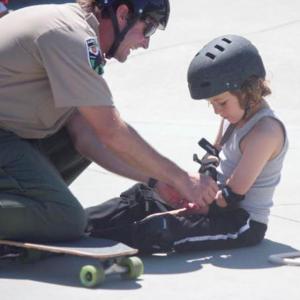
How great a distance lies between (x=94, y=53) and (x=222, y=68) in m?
0.99

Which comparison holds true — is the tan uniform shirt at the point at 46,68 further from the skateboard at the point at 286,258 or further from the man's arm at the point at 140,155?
the skateboard at the point at 286,258

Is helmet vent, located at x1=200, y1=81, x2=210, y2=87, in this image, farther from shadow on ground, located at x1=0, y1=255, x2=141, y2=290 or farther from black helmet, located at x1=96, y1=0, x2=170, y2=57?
shadow on ground, located at x1=0, y1=255, x2=141, y2=290

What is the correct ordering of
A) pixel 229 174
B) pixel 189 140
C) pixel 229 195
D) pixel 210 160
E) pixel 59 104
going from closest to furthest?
pixel 59 104
pixel 229 195
pixel 210 160
pixel 229 174
pixel 189 140

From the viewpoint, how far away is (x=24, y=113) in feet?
16.3

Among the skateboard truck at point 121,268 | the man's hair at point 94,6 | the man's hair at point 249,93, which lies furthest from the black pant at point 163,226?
the man's hair at point 94,6

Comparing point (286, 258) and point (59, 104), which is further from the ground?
point (59, 104)

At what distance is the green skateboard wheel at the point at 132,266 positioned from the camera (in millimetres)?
4762

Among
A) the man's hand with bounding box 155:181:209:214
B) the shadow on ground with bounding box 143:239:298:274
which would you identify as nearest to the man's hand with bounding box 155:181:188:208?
the man's hand with bounding box 155:181:209:214

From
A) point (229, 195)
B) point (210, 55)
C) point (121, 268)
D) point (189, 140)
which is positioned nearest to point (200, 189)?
point (229, 195)

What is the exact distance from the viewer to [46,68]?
15.6 ft

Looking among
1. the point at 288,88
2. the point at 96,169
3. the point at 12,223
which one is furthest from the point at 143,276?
the point at 288,88

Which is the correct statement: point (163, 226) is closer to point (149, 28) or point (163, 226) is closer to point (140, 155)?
point (140, 155)

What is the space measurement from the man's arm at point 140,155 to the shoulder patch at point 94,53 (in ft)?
0.64

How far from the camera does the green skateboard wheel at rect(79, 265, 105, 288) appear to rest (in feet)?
15.2
